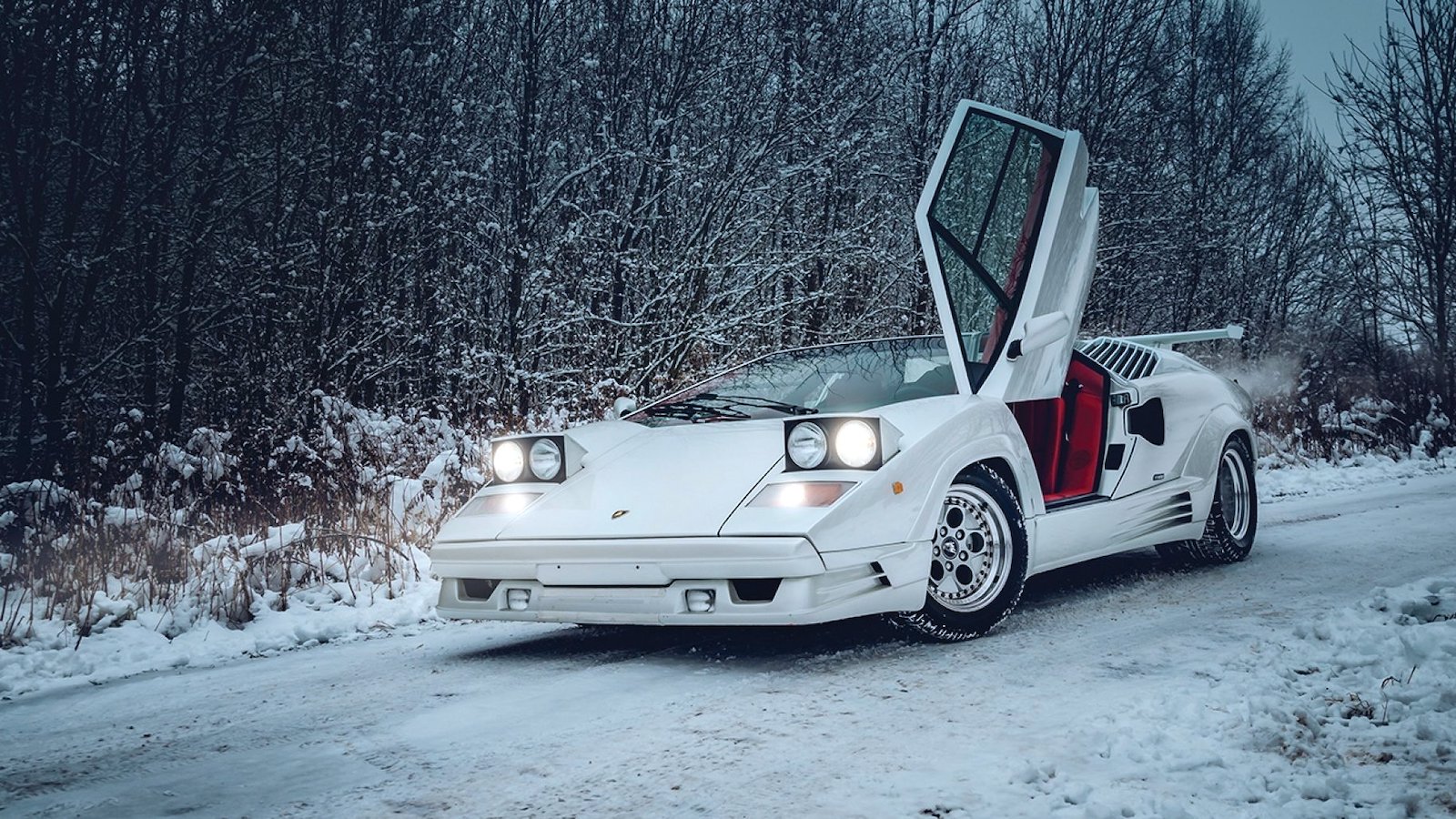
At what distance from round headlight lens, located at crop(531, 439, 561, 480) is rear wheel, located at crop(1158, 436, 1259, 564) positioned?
3.39 metres

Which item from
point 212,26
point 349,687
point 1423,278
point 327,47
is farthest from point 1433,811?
point 1423,278

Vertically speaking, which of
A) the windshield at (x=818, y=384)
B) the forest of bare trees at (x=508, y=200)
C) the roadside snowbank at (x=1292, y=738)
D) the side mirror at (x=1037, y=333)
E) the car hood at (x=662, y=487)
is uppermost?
the forest of bare trees at (x=508, y=200)

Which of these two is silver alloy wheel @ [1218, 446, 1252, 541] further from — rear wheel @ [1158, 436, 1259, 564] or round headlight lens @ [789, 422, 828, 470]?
round headlight lens @ [789, 422, 828, 470]

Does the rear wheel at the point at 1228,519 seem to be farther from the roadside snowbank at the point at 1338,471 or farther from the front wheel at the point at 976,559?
the roadside snowbank at the point at 1338,471

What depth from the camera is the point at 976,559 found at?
426 cm

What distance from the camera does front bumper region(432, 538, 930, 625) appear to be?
3.56 meters

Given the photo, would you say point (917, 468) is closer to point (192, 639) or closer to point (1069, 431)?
point (1069, 431)

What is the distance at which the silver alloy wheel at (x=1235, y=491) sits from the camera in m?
6.20

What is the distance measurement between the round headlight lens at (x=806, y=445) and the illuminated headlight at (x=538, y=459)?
39.2 inches

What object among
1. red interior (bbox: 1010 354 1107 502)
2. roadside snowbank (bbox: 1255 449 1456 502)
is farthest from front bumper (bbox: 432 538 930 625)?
roadside snowbank (bbox: 1255 449 1456 502)

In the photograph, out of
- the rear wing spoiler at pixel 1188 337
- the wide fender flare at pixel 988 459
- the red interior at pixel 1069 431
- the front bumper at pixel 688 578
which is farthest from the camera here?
the rear wing spoiler at pixel 1188 337

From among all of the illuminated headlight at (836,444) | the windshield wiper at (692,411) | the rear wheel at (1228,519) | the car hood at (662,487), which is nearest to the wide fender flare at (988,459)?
the illuminated headlight at (836,444)

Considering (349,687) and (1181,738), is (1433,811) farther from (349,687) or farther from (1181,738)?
(349,687)

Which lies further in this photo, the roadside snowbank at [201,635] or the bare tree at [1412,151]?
the bare tree at [1412,151]
